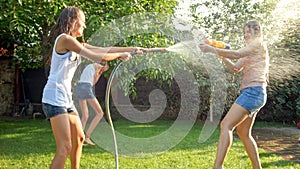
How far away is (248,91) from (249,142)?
46 centimetres

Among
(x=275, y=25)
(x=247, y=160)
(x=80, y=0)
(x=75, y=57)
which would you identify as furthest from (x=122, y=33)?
(x=275, y=25)

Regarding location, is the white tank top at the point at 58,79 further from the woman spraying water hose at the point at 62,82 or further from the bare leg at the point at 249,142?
the bare leg at the point at 249,142

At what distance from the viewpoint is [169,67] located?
6.43m

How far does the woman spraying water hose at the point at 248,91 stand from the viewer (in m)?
3.37

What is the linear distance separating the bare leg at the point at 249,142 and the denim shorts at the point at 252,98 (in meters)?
Answer: 0.17

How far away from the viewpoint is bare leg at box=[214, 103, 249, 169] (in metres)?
3.35

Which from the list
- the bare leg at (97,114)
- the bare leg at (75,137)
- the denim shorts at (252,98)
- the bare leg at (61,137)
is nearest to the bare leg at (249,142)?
the denim shorts at (252,98)

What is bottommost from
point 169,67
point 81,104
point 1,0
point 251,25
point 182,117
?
point 182,117

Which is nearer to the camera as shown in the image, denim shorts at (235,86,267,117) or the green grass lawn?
denim shorts at (235,86,267,117)

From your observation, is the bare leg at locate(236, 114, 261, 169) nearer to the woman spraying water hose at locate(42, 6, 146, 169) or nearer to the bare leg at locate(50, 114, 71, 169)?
the woman spraying water hose at locate(42, 6, 146, 169)

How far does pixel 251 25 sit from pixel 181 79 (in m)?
6.01

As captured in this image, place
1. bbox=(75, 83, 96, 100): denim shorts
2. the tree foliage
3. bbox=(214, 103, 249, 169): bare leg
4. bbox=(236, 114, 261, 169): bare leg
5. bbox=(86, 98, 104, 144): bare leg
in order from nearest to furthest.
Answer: bbox=(214, 103, 249, 169): bare leg < bbox=(236, 114, 261, 169): bare leg < the tree foliage < bbox=(86, 98, 104, 144): bare leg < bbox=(75, 83, 96, 100): denim shorts

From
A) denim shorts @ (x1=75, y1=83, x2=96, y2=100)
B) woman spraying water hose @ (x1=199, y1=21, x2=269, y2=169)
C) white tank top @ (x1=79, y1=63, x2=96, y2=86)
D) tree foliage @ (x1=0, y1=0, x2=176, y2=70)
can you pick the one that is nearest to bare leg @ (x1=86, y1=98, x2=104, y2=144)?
denim shorts @ (x1=75, y1=83, x2=96, y2=100)

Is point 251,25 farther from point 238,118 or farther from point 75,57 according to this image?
point 75,57
